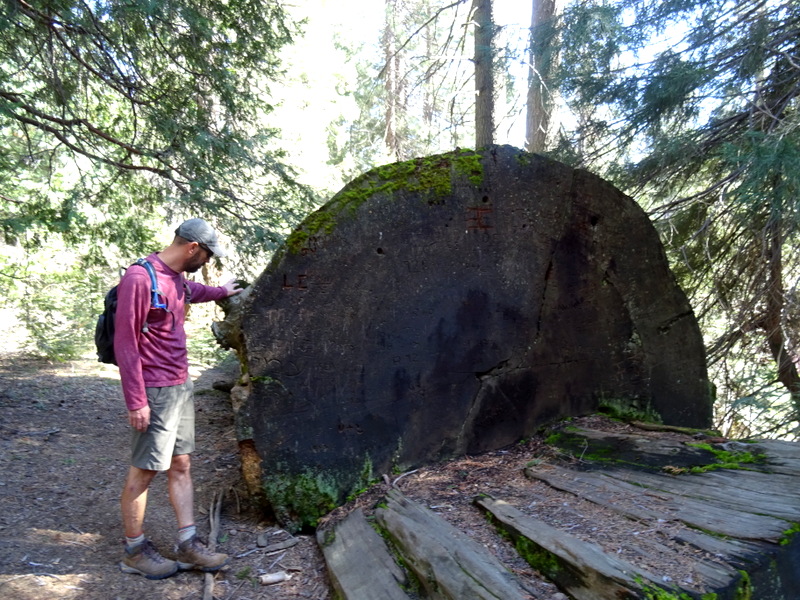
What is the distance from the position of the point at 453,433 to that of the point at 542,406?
672 mm

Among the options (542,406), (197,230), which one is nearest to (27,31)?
(197,230)

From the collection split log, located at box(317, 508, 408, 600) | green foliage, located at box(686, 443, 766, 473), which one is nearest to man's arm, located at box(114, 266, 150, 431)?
split log, located at box(317, 508, 408, 600)

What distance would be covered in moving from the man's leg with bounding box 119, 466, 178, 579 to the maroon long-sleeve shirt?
434mm

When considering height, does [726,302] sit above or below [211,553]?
above

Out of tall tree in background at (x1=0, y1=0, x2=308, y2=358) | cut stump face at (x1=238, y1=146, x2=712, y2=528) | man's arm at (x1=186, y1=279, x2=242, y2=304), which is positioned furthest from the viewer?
tall tree in background at (x1=0, y1=0, x2=308, y2=358)

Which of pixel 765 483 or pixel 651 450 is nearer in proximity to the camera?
pixel 765 483

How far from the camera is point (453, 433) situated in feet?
12.6

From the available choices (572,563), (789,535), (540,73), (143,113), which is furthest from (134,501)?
(540,73)

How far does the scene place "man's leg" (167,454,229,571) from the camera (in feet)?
10.1

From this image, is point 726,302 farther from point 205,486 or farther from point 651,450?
point 205,486

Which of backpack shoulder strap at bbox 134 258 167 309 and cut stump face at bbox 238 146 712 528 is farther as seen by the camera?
cut stump face at bbox 238 146 712 528

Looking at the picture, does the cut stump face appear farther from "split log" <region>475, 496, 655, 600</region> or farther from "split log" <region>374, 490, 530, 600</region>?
"split log" <region>475, 496, 655, 600</region>

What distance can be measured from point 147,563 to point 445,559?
62.0 inches

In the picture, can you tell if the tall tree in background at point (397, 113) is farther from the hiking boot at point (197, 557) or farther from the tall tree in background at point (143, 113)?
the hiking boot at point (197, 557)
